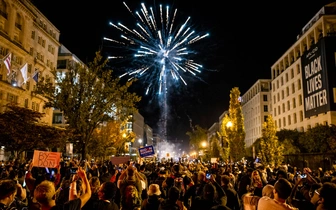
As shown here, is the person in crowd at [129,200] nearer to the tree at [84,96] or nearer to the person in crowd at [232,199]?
the person in crowd at [232,199]

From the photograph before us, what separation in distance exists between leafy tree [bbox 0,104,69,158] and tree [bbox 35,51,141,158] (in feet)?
23.9

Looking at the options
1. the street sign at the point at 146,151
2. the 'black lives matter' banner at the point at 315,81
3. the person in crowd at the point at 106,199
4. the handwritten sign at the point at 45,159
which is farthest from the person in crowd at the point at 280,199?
the 'black lives matter' banner at the point at 315,81

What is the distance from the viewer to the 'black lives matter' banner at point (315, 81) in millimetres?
44978

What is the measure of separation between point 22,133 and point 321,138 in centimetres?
3829

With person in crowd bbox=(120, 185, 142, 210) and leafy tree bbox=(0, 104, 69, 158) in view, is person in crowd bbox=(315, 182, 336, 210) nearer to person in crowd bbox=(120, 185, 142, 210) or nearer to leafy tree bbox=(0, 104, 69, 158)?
person in crowd bbox=(120, 185, 142, 210)

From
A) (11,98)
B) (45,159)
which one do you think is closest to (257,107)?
(11,98)

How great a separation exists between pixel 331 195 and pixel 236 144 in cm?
4933

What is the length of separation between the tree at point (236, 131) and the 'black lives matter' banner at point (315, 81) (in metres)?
11.2

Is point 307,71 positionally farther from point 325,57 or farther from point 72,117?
point 72,117

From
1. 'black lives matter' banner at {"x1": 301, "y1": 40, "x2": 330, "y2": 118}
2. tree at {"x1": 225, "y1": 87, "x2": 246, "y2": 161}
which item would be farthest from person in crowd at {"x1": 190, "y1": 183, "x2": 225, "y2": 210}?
tree at {"x1": 225, "y1": 87, "x2": 246, "y2": 161}

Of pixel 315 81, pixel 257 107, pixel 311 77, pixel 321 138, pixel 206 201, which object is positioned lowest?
pixel 206 201

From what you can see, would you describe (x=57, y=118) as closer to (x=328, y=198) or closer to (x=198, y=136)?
(x=198, y=136)

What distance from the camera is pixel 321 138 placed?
42.7 metres

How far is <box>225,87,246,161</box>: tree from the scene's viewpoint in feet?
172
